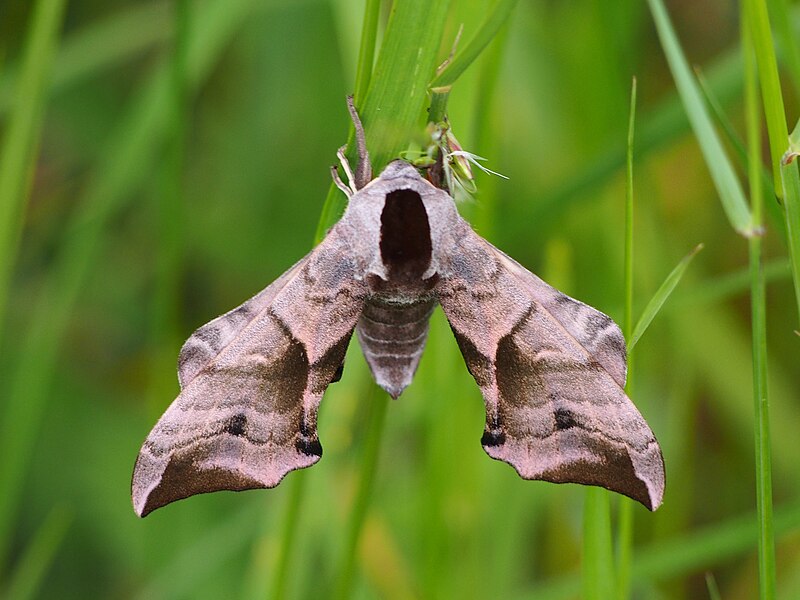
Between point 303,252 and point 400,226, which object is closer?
point 400,226

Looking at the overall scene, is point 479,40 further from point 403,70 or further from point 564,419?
point 564,419

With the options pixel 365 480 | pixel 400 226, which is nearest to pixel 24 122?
pixel 400 226

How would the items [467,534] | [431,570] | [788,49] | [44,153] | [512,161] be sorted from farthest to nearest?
[44,153]
[512,161]
[467,534]
[431,570]
[788,49]

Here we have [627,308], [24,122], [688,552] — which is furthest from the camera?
[688,552]

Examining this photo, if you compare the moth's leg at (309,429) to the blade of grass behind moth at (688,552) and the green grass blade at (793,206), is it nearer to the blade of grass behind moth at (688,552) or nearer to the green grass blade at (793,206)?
the green grass blade at (793,206)

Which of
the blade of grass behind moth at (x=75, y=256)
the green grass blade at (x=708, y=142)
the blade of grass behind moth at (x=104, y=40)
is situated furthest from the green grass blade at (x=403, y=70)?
the blade of grass behind moth at (x=104, y=40)

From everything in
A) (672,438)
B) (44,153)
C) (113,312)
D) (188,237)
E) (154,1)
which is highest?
(154,1)

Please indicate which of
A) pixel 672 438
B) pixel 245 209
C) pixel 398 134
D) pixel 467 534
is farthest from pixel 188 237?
pixel 398 134

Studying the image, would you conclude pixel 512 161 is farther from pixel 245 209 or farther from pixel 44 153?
pixel 44 153
